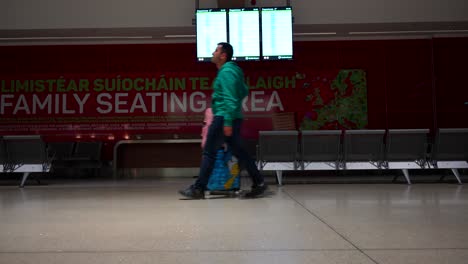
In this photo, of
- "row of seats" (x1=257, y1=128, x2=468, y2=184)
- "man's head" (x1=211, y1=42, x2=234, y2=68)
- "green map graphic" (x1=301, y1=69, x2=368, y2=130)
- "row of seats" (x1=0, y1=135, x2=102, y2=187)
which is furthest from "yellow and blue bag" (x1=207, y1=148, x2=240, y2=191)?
"green map graphic" (x1=301, y1=69, x2=368, y2=130)

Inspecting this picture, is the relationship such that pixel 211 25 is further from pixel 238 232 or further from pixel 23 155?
pixel 238 232

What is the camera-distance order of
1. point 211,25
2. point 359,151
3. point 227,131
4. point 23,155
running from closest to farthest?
point 227,131, point 359,151, point 23,155, point 211,25

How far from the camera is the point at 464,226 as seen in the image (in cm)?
202

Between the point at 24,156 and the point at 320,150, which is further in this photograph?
the point at 24,156

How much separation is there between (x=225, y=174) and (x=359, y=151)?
2.27 metres

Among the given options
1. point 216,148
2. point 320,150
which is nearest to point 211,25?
point 320,150

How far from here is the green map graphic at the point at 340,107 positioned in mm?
8039

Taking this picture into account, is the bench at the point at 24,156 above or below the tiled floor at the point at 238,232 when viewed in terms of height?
above

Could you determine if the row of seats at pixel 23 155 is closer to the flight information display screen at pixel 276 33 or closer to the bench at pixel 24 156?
the bench at pixel 24 156

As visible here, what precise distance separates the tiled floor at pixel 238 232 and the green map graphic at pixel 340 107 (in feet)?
16.2

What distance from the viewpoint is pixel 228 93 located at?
3322mm

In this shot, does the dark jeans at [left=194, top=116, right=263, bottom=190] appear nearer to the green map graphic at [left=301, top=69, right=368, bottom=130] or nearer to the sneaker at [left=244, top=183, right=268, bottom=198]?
the sneaker at [left=244, top=183, right=268, bottom=198]

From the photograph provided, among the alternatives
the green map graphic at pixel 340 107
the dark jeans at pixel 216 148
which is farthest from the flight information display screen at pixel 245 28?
the dark jeans at pixel 216 148

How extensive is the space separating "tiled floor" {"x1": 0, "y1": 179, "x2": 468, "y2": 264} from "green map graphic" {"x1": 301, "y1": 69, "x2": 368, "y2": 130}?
195 inches
